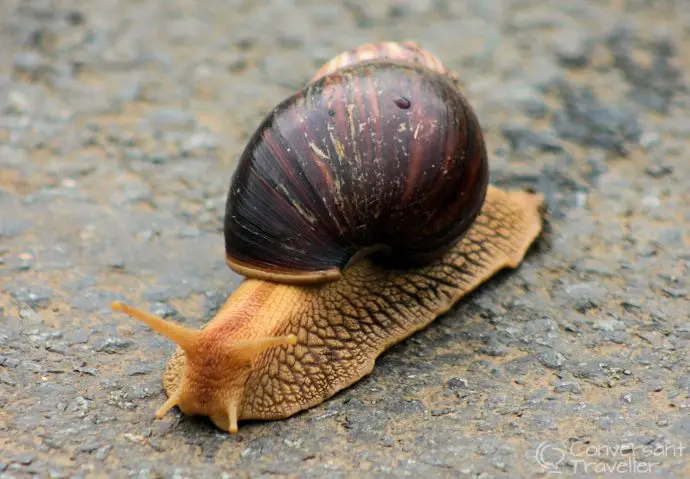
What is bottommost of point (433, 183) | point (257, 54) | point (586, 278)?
point (586, 278)

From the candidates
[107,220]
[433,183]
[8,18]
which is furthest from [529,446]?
[8,18]

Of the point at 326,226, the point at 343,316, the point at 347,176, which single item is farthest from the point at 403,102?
the point at 343,316

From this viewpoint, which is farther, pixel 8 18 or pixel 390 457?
pixel 8 18

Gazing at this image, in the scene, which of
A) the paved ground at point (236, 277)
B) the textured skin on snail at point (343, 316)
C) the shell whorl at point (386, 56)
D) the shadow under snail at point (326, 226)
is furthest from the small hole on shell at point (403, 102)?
the paved ground at point (236, 277)

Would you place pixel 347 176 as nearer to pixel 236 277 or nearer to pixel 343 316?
pixel 343 316

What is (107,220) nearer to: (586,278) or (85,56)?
(85,56)

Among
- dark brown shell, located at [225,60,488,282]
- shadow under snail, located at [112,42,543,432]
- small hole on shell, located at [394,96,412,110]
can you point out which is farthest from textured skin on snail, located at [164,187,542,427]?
small hole on shell, located at [394,96,412,110]

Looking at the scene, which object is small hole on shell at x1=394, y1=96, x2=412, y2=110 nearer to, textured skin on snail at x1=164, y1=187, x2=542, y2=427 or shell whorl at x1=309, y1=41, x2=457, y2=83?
shell whorl at x1=309, y1=41, x2=457, y2=83
